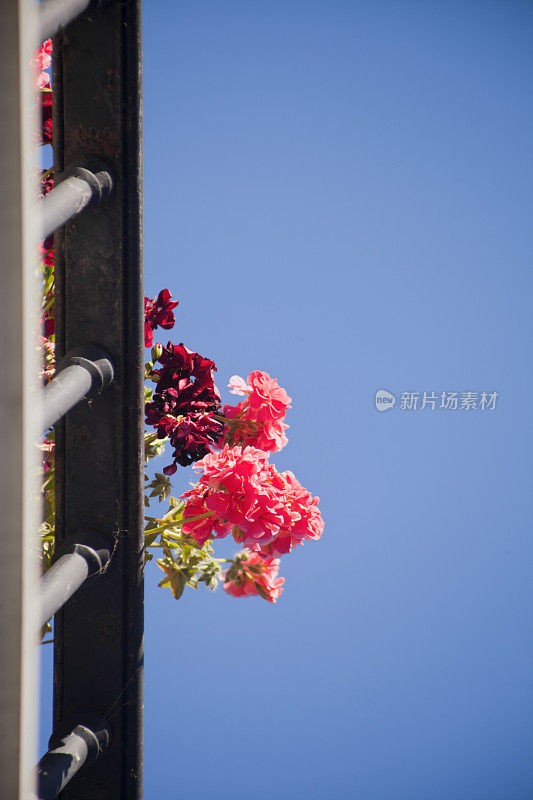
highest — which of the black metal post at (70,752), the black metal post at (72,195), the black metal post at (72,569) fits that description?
the black metal post at (72,195)

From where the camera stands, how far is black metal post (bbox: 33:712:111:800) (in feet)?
0.79

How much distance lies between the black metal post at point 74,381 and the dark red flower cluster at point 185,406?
15 centimetres

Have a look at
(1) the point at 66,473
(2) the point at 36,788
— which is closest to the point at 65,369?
(1) the point at 66,473

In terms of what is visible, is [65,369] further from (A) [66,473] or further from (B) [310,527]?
(B) [310,527]

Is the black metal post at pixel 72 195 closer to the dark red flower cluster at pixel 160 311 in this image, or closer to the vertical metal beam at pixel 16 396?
the vertical metal beam at pixel 16 396

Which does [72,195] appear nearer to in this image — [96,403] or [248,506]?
[96,403]

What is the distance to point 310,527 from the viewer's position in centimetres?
46

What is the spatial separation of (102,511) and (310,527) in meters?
0.21

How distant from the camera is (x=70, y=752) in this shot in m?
0.27

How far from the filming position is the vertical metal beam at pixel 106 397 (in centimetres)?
28
